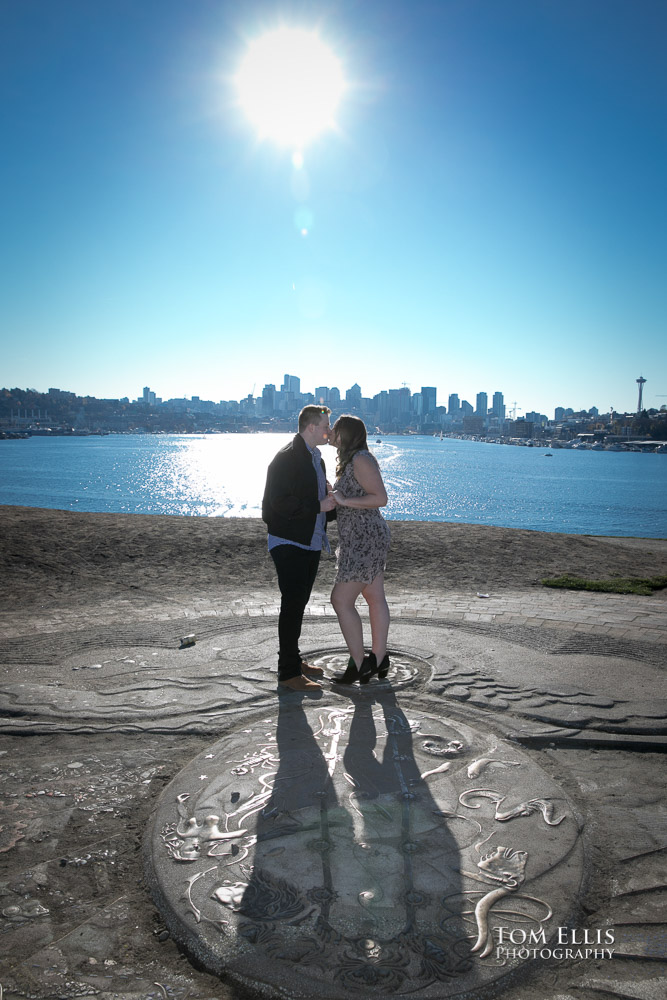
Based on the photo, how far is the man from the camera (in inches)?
189

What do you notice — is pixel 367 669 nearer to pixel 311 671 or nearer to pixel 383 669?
pixel 383 669

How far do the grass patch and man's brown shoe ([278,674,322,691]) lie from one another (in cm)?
608

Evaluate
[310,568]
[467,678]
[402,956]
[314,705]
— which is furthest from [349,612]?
[402,956]

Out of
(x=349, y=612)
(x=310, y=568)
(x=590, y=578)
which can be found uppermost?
(x=310, y=568)

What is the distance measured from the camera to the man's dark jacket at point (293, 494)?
480 centimetres

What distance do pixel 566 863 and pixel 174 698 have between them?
2.85m

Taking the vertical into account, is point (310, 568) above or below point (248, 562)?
above

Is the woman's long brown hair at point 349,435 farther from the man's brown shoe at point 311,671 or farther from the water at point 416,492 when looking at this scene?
the water at point 416,492

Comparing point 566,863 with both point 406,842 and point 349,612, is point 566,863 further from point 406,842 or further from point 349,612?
point 349,612

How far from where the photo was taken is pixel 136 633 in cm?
650

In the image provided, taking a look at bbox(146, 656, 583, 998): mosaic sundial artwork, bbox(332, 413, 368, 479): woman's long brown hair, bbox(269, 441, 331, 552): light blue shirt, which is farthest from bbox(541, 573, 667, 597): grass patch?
bbox(146, 656, 583, 998): mosaic sundial artwork

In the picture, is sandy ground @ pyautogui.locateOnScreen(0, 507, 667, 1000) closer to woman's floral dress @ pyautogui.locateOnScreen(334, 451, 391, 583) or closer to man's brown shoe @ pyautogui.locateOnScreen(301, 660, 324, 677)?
man's brown shoe @ pyautogui.locateOnScreen(301, 660, 324, 677)

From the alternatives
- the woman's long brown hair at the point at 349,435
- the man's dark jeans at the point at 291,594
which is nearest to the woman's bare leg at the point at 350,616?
the man's dark jeans at the point at 291,594

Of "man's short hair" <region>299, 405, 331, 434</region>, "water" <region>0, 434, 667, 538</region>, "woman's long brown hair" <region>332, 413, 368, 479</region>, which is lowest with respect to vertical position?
"water" <region>0, 434, 667, 538</region>
